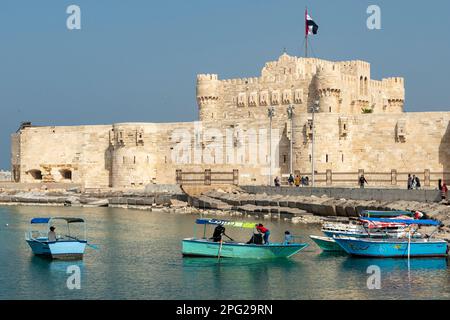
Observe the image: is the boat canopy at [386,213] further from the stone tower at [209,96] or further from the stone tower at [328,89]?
the stone tower at [209,96]

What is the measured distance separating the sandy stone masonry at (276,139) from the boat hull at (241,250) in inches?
563

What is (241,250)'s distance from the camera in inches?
838

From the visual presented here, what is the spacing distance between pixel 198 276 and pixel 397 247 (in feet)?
16.3

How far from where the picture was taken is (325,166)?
38.6 metres

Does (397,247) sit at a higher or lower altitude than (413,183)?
lower

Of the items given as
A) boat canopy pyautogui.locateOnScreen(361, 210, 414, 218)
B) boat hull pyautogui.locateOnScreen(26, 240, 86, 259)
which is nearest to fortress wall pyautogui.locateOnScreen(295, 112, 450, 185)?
boat canopy pyautogui.locateOnScreen(361, 210, 414, 218)

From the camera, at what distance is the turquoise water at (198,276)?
17406 mm

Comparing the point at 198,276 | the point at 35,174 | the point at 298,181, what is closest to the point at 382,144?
the point at 298,181

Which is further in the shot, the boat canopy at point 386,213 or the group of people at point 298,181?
the group of people at point 298,181

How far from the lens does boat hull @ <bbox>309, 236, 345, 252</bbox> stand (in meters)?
22.6

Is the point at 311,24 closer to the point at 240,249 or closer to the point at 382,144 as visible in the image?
the point at 382,144

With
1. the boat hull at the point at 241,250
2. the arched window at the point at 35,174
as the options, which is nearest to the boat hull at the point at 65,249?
the boat hull at the point at 241,250
